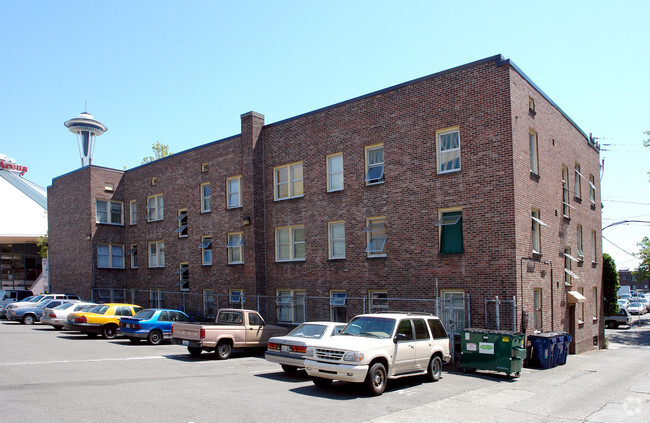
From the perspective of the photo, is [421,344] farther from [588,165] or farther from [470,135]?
[588,165]

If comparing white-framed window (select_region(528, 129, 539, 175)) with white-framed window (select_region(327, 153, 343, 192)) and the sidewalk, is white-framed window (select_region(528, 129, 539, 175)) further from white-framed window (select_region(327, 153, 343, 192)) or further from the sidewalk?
white-framed window (select_region(327, 153, 343, 192))

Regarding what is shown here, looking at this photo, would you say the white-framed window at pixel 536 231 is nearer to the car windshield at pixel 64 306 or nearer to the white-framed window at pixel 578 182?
the white-framed window at pixel 578 182

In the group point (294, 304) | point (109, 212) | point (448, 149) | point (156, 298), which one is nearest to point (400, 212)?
point (448, 149)

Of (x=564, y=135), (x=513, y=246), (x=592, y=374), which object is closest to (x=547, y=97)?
(x=564, y=135)

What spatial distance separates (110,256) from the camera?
33.6 meters

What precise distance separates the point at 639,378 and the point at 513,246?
554 cm

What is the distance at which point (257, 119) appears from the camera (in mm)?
25562

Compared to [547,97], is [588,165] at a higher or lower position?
lower

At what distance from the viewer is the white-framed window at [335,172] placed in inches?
877

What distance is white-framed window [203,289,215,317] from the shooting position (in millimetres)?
27528

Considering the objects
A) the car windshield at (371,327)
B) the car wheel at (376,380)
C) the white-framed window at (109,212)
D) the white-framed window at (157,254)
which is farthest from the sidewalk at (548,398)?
the white-framed window at (109,212)

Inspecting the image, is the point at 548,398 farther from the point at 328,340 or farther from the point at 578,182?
the point at 578,182

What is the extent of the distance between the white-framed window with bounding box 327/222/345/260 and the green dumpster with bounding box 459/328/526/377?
755 centimetres

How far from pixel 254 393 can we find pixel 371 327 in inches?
127
